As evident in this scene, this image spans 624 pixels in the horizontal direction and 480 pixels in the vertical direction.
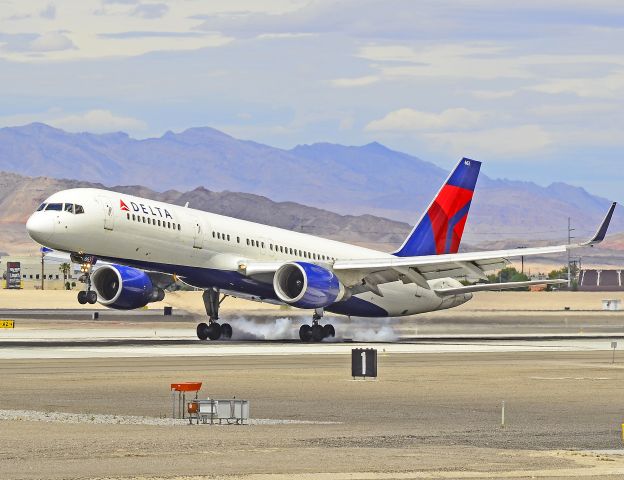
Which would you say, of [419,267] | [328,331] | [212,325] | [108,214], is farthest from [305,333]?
[108,214]

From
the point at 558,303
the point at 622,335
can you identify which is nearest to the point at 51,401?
the point at 622,335

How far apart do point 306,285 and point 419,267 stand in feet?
21.7

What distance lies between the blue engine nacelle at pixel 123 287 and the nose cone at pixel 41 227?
30.2ft

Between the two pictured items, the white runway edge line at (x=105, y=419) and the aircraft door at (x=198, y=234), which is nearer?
the white runway edge line at (x=105, y=419)

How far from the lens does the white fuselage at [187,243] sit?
64438 millimetres

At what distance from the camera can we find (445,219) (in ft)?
266

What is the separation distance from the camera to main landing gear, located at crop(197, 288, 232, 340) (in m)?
71.8

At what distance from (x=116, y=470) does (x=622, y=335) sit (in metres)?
64.9

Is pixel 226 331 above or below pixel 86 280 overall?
below

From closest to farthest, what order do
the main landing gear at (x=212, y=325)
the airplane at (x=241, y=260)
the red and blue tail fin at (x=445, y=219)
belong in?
the airplane at (x=241, y=260), the main landing gear at (x=212, y=325), the red and blue tail fin at (x=445, y=219)

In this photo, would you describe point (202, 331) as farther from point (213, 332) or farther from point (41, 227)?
point (41, 227)

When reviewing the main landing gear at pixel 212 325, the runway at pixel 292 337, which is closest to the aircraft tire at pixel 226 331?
the main landing gear at pixel 212 325

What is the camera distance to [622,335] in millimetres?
85562

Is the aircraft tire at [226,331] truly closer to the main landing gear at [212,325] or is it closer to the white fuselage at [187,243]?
the main landing gear at [212,325]
